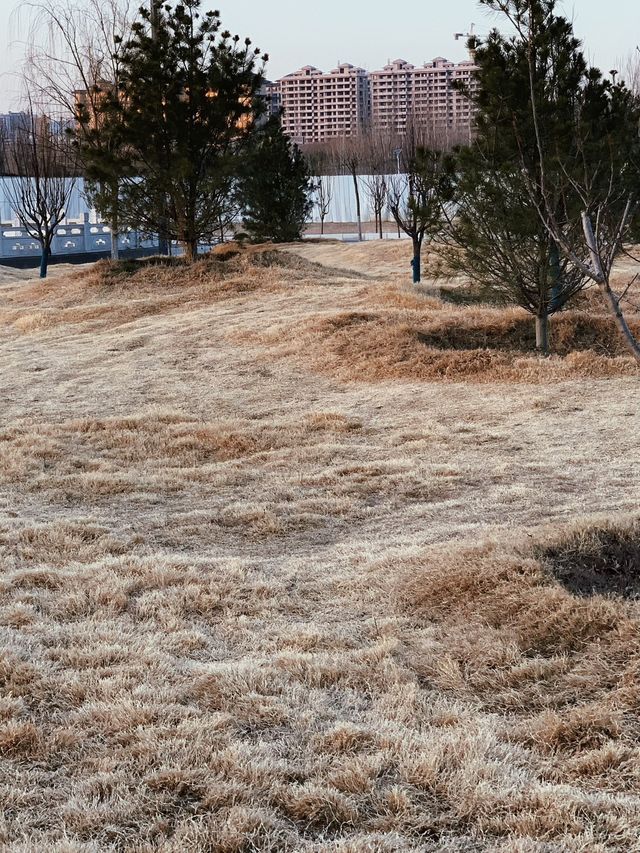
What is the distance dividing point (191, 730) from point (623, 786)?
119 cm

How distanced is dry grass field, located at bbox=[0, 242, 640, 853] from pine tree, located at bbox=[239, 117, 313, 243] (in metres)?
14.7

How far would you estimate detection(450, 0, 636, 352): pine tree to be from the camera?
9117 mm

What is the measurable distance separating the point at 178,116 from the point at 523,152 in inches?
280

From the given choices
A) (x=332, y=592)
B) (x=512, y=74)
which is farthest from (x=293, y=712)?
(x=512, y=74)

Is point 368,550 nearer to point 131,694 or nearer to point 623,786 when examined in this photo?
point 131,694

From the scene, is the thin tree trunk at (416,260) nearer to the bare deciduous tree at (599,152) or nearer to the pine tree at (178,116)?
the pine tree at (178,116)

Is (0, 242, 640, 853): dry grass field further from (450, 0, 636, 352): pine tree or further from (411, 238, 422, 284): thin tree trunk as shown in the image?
(411, 238, 422, 284): thin tree trunk

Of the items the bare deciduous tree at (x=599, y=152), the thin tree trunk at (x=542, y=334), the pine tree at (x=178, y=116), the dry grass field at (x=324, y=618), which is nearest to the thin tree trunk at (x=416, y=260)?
Result: the pine tree at (x=178, y=116)

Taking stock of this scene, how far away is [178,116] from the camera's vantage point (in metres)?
14.4

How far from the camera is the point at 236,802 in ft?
7.27

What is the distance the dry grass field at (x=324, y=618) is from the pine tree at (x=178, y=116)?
688 cm

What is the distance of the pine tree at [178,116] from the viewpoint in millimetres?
14289


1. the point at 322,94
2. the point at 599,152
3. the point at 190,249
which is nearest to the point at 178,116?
the point at 190,249

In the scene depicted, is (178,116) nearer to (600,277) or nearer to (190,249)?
(190,249)
